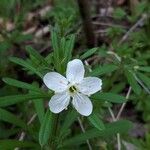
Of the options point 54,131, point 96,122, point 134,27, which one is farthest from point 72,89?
point 134,27

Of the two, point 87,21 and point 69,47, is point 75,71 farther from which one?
point 87,21

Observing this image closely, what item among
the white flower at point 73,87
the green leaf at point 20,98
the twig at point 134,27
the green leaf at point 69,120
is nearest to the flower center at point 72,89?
the white flower at point 73,87

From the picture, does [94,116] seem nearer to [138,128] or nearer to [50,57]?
[50,57]

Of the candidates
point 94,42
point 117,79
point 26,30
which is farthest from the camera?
point 26,30

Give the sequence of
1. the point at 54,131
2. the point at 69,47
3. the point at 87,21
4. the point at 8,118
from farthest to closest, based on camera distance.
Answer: the point at 87,21
the point at 8,118
the point at 54,131
the point at 69,47

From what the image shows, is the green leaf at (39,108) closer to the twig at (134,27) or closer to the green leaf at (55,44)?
the green leaf at (55,44)

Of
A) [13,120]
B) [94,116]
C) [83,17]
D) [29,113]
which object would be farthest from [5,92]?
[94,116]

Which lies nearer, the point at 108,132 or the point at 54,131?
the point at 54,131

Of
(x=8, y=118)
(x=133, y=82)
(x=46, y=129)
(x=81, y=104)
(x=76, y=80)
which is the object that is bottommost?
(x=133, y=82)
